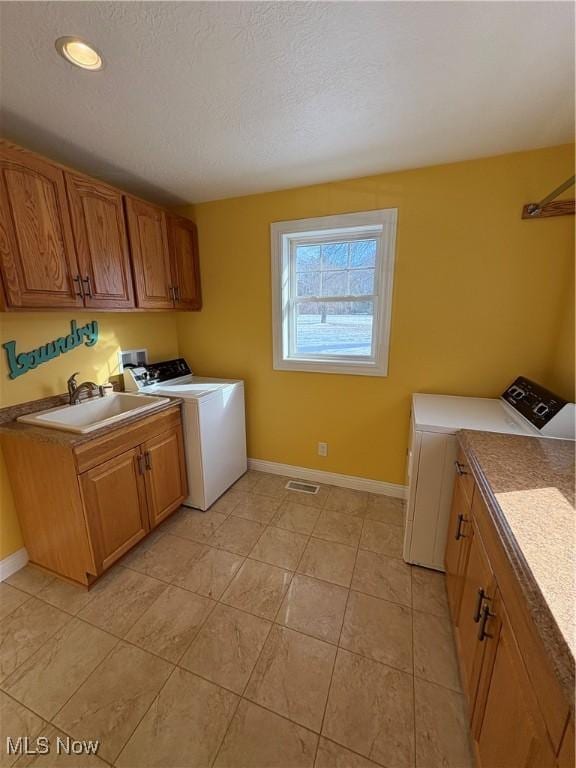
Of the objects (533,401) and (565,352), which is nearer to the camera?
(533,401)

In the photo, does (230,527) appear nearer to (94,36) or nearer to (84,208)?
(84,208)

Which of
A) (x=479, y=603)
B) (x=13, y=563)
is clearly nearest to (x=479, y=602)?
(x=479, y=603)

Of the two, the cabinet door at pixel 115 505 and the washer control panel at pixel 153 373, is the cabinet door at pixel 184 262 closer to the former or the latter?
the washer control panel at pixel 153 373

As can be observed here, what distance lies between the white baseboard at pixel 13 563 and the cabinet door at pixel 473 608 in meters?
2.35

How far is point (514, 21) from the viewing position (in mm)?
982

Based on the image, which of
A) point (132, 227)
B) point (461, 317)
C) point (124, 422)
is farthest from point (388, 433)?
point (132, 227)

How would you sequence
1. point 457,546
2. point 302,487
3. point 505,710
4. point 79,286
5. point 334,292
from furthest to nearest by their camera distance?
point 302,487 < point 334,292 < point 79,286 < point 457,546 < point 505,710

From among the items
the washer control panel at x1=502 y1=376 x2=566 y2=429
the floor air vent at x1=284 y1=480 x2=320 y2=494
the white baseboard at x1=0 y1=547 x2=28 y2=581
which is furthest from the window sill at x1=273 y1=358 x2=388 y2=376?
the white baseboard at x1=0 y1=547 x2=28 y2=581

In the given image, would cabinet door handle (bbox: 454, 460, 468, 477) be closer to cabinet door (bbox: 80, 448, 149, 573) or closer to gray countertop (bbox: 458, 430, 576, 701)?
gray countertop (bbox: 458, 430, 576, 701)

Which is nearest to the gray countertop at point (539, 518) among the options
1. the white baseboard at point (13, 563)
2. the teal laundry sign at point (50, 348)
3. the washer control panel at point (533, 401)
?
the washer control panel at point (533, 401)

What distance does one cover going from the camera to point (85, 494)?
152 cm

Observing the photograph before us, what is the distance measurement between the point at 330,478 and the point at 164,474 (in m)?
1.36

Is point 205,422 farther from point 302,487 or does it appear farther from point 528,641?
point 528,641

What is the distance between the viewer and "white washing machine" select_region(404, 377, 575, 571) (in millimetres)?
1458
